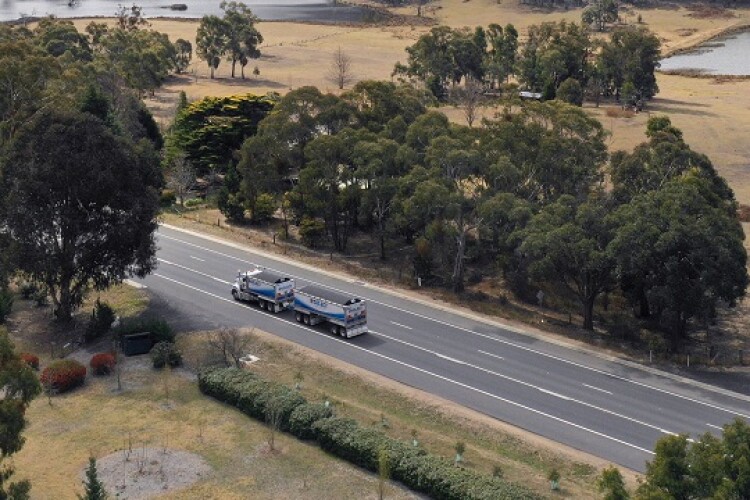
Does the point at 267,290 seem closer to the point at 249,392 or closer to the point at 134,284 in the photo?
the point at 134,284

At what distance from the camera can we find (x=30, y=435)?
4022 centimetres

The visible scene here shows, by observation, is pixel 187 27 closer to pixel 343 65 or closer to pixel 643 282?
pixel 343 65

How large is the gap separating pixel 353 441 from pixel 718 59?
139367 millimetres

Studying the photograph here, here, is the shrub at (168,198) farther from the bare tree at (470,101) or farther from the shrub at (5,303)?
the bare tree at (470,101)

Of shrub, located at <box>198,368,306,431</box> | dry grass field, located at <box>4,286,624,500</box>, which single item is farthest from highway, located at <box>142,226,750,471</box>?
shrub, located at <box>198,368,306,431</box>

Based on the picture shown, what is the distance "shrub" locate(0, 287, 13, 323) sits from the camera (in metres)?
54.2

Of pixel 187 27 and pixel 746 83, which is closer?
pixel 746 83

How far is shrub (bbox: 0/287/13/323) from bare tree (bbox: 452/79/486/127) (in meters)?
56.0

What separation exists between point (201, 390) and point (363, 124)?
31466 millimetres

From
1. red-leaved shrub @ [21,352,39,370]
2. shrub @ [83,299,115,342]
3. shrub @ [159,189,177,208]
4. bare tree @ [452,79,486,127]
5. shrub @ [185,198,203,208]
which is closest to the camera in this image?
red-leaved shrub @ [21,352,39,370]

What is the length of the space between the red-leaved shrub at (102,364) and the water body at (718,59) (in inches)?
4793

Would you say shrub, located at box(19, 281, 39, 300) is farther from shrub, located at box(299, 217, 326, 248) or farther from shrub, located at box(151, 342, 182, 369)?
shrub, located at box(299, 217, 326, 248)

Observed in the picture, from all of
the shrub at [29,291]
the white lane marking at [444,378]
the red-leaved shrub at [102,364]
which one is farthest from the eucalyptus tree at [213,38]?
the red-leaved shrub at [102,364]

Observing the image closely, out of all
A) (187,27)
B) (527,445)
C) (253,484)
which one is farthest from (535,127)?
(187,27)
